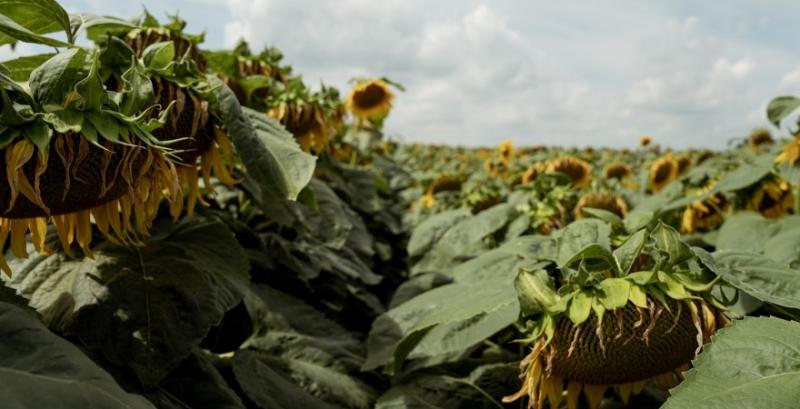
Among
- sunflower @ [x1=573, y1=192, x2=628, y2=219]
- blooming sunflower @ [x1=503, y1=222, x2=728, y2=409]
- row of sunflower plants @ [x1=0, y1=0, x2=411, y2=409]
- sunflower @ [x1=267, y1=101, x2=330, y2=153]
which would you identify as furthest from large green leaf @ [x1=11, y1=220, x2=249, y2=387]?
sunflower @ [x1=573, y1=192, x2=628, y2=219]

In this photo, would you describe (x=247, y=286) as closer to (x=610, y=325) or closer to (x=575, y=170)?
(x=610, y=325)

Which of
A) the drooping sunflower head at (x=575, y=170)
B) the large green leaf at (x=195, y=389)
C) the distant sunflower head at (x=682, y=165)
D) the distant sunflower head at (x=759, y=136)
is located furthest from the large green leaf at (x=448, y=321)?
the distant sunflower head at (x=759, y=136)

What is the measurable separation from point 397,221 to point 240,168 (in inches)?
121

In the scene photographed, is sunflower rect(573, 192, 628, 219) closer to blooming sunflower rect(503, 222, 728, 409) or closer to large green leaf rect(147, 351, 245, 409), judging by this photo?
blooming sunflower rect(503, 222, 728, 409)

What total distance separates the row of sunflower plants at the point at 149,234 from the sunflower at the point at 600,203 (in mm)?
917

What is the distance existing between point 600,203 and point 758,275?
5.01 ft

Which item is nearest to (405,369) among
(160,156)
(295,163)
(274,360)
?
(274,360)

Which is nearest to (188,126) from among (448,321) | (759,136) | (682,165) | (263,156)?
(263,156)

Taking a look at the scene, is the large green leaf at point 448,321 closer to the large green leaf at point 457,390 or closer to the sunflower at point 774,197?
the large green leaf at point 457,390

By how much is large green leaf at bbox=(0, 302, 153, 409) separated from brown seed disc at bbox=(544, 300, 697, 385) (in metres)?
0.66

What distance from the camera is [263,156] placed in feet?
4.79

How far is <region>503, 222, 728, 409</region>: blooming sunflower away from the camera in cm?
117

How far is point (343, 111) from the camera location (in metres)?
4.42

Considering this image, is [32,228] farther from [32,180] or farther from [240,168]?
[240,168]
